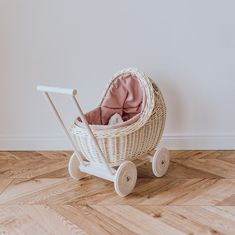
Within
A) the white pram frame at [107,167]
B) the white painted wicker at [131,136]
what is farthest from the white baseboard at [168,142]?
the white painted wicker at [131,136]

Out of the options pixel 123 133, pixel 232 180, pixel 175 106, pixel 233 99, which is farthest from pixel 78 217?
pixel 233 99

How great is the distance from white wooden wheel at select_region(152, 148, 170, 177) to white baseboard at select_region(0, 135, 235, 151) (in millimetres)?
309

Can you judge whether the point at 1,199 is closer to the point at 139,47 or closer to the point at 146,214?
the point at 146,214

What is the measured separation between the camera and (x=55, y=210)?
1.29 meters

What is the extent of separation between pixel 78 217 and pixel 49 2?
43.6 inches

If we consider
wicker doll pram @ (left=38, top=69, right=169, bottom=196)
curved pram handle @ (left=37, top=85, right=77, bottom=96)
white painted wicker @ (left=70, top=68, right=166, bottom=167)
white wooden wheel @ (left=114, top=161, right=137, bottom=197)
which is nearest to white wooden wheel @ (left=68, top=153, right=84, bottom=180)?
wicker doll pram @ (left=38, top=69, right=169, bottom=196)

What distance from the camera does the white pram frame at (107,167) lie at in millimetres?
1307

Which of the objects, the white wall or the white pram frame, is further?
the white wall

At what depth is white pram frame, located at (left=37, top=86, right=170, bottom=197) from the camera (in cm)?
131

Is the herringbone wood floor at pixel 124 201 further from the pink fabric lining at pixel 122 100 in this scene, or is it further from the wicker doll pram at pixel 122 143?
the pink fabric lining at pixel 122 100

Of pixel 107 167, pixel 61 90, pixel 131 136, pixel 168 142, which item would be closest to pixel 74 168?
pixel 107 167

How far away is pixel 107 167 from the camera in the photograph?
53.8 inches

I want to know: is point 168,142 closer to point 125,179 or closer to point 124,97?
point 124,97

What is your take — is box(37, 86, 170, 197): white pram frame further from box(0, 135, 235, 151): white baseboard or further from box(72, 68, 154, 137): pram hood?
box(0, 135, 235, 151): white baseboard
